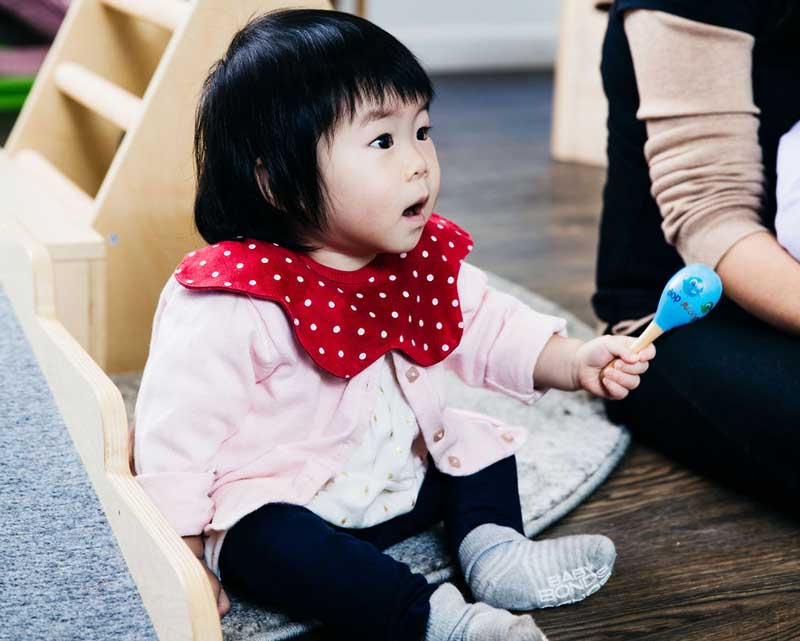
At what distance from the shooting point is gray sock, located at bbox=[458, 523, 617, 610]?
89cm

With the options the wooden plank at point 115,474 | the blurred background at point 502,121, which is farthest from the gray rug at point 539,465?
the blurred background at point 502,121

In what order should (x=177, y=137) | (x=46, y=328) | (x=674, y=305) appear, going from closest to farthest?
(x=674, y=305) < (x=46, y=328) < (x=177, y=137)

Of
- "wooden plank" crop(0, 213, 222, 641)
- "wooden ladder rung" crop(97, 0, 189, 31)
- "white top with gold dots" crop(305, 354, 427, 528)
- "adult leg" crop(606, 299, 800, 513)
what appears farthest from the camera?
"wooden ladder rung" crop(97, 0, 189, 31)

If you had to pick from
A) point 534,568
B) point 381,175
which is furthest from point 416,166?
point 534,568

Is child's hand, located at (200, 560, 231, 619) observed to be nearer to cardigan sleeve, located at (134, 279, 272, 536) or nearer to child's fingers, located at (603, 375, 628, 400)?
cardigan sleeve, located at (134, 279, 272, 536)

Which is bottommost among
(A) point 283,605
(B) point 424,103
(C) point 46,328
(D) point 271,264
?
(A) point 283,605

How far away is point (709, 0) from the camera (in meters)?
1.04

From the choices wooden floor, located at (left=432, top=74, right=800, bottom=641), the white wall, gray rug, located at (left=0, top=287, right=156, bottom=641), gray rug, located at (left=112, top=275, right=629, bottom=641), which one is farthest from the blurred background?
gray rug, located at (left=0, top=287, right=156, bottom=641)

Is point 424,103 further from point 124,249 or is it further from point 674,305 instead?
point 124,249

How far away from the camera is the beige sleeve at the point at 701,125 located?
1049 millimetres

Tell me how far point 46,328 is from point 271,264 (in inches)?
9.2

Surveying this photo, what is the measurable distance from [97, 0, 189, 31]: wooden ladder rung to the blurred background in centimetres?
68

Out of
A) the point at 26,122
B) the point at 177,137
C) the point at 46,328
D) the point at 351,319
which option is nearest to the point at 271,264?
the point at 351,319

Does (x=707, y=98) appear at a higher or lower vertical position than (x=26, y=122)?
higher
